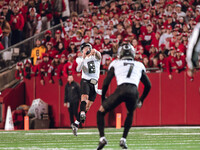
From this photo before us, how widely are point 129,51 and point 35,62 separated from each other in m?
11.6

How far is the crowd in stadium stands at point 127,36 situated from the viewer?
56.0 feet

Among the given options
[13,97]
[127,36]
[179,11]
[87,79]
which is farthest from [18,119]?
[179,11]

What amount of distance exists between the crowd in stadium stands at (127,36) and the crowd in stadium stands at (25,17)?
90 centimetres

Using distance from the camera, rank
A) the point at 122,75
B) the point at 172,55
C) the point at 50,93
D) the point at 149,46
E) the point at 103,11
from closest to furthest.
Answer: the point at 122,75 < the point at 172,55 < the point at 149,46 < the point at 50,93 < the point at 103,11

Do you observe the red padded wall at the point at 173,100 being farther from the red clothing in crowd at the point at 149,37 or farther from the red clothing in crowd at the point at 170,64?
the red clothing in crowd at the point at 149,37

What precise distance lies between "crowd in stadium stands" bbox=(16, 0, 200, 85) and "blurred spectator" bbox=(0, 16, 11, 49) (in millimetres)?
1102

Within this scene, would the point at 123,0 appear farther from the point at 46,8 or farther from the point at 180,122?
the point at 180,122

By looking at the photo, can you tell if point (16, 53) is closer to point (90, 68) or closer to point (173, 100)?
point (173, 100)

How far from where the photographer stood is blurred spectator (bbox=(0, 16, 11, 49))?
19.7 m

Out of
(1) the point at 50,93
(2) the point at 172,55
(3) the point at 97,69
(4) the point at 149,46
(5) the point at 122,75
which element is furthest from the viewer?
(1) the point at 50,93

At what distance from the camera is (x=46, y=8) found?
22.1 metres

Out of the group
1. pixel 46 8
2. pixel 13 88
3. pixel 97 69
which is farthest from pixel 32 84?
pixel 97 69

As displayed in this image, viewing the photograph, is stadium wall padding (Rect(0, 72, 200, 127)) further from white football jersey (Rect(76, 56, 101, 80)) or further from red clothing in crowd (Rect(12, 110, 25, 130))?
white football jersey (Rect(76, 56, 101, 80))

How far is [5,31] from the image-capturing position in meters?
19.8
